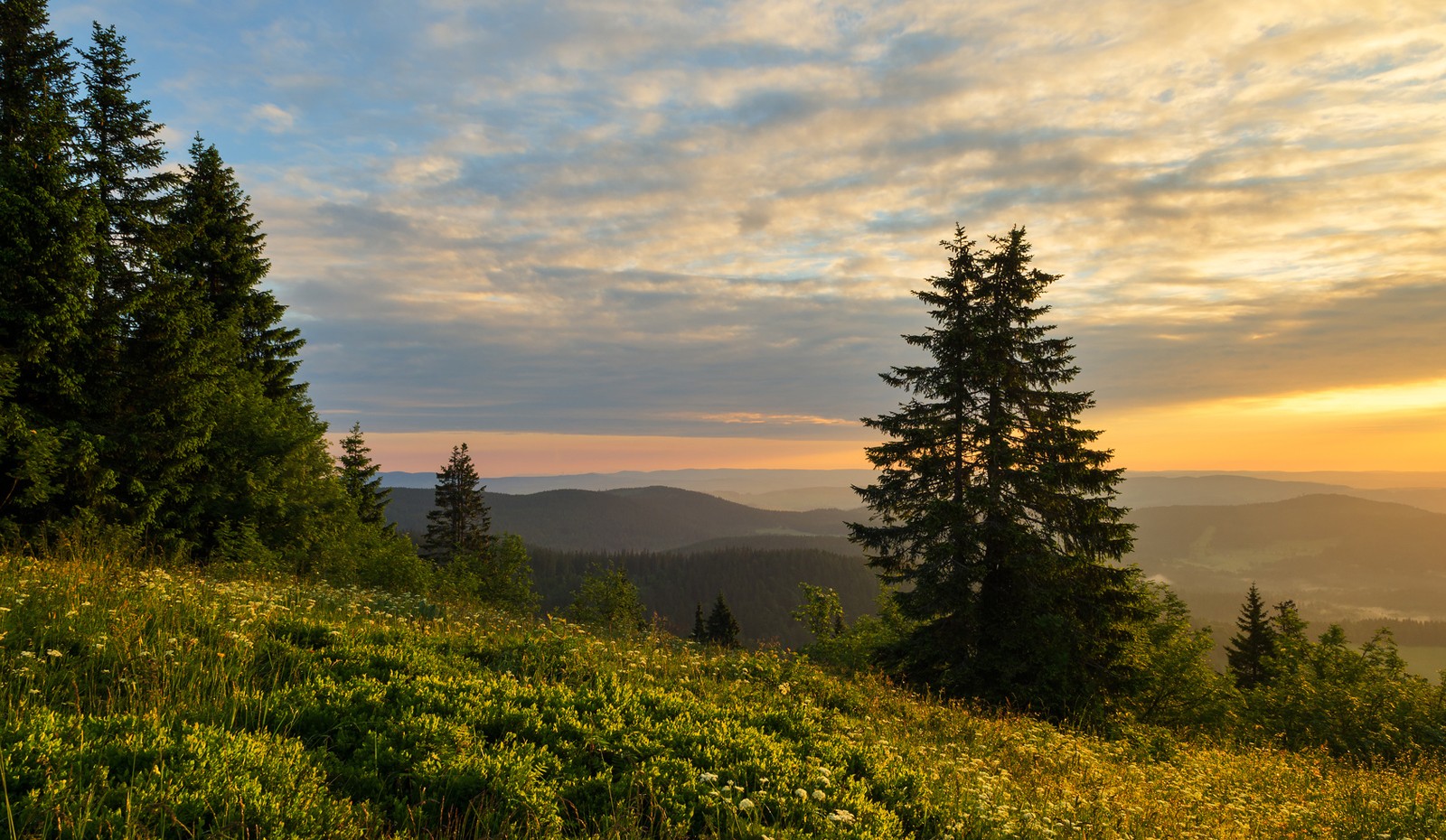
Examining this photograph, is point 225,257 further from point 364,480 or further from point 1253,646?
point 1253,646

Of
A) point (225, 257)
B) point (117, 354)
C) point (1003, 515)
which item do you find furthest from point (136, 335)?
point (1003, 515)

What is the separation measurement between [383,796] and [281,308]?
28.4m

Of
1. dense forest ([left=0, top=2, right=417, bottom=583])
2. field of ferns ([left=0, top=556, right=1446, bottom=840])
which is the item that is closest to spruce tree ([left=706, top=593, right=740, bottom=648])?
dense forest ([left=0, top=2, right=417, bottom=583])

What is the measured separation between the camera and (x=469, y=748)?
486cm

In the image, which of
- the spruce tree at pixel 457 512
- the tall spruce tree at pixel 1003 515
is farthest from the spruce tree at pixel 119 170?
the spruce tree at pixel 457 512

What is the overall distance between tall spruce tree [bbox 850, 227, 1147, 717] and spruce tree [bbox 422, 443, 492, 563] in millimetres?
45618

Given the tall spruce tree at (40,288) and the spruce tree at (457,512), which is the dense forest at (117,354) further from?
the spruce tree at (457,512)

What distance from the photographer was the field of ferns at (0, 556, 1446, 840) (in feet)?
12.3

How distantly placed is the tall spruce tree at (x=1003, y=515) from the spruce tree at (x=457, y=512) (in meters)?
45.6

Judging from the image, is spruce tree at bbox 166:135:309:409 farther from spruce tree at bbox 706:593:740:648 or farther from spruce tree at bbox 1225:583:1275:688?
spruce tree at bbox 1225:583:1275:688

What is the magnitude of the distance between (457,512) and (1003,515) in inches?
2047

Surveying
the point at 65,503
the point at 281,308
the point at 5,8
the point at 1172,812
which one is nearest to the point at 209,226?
the point at 281,308

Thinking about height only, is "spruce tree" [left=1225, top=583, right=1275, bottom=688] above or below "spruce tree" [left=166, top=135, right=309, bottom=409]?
below

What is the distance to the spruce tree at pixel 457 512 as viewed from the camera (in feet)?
185
